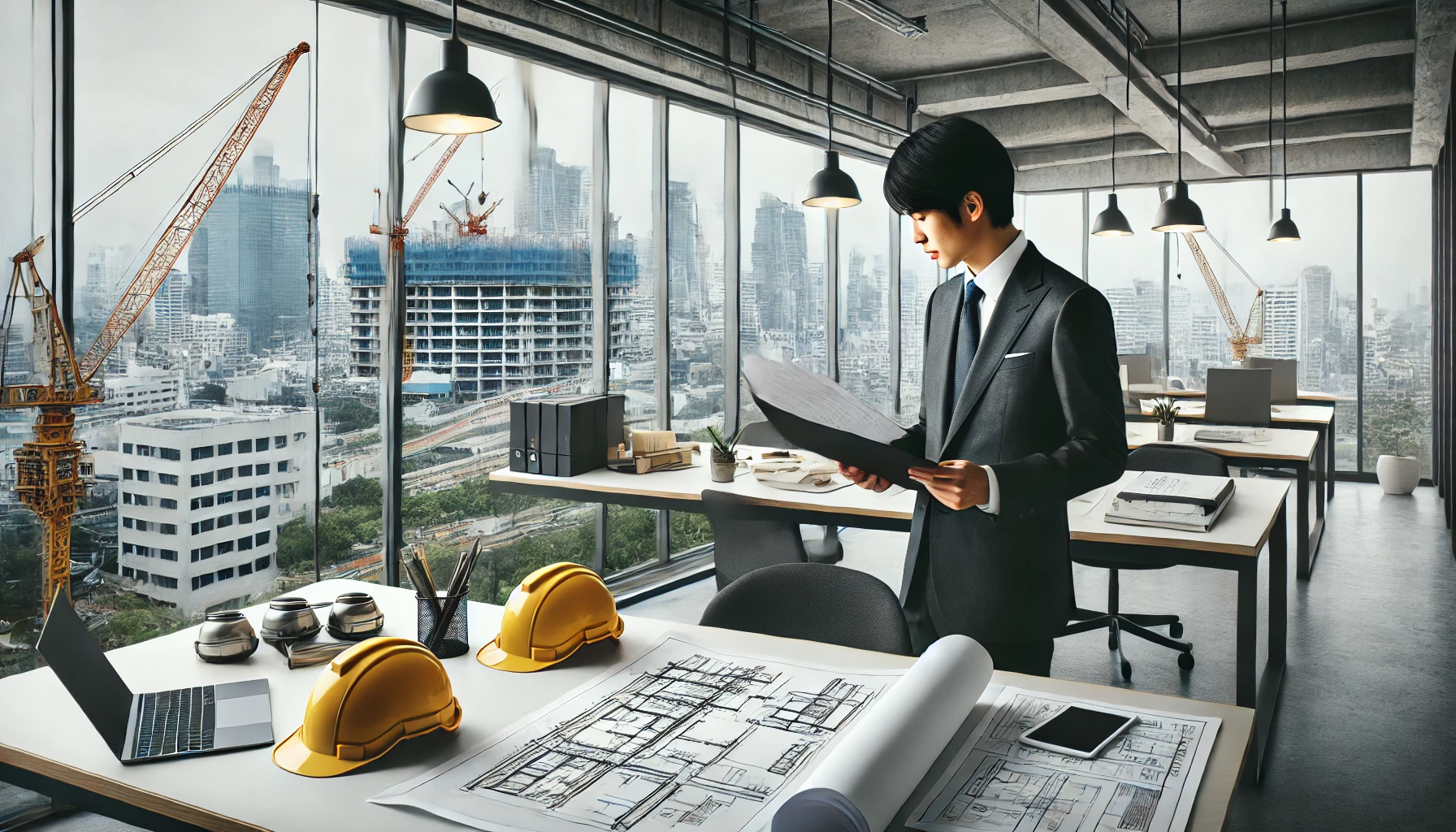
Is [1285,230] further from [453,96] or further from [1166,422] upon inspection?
[453,96]

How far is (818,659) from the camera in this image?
1628mm

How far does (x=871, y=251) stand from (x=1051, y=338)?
20.7 feet

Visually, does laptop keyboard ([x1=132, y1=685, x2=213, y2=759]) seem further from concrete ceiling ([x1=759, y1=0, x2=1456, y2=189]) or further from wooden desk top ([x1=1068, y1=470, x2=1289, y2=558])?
concrete ceiling ([x1=759, y1=0, x2=1456, y2=189])

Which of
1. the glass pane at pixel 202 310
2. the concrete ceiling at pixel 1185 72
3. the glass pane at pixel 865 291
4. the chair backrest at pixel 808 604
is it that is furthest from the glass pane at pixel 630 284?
the chair backrest at pixel 808 604

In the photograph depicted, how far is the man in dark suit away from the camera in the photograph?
1.73 metres

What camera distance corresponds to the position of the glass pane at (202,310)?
9.80 feet

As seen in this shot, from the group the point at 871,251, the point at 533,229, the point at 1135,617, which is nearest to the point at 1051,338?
the point at 1135,617

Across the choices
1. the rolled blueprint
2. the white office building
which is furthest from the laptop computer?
the white office building

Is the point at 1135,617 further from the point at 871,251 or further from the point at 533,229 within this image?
the point at 871,251

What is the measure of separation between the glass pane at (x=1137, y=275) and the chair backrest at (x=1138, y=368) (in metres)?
1.89

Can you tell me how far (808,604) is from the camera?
1.93 m

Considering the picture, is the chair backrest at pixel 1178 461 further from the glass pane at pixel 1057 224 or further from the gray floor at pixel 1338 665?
the glass pane at pixel 1057 224

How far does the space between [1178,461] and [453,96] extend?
3235mm

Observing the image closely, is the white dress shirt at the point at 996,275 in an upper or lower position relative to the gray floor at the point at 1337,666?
upper
